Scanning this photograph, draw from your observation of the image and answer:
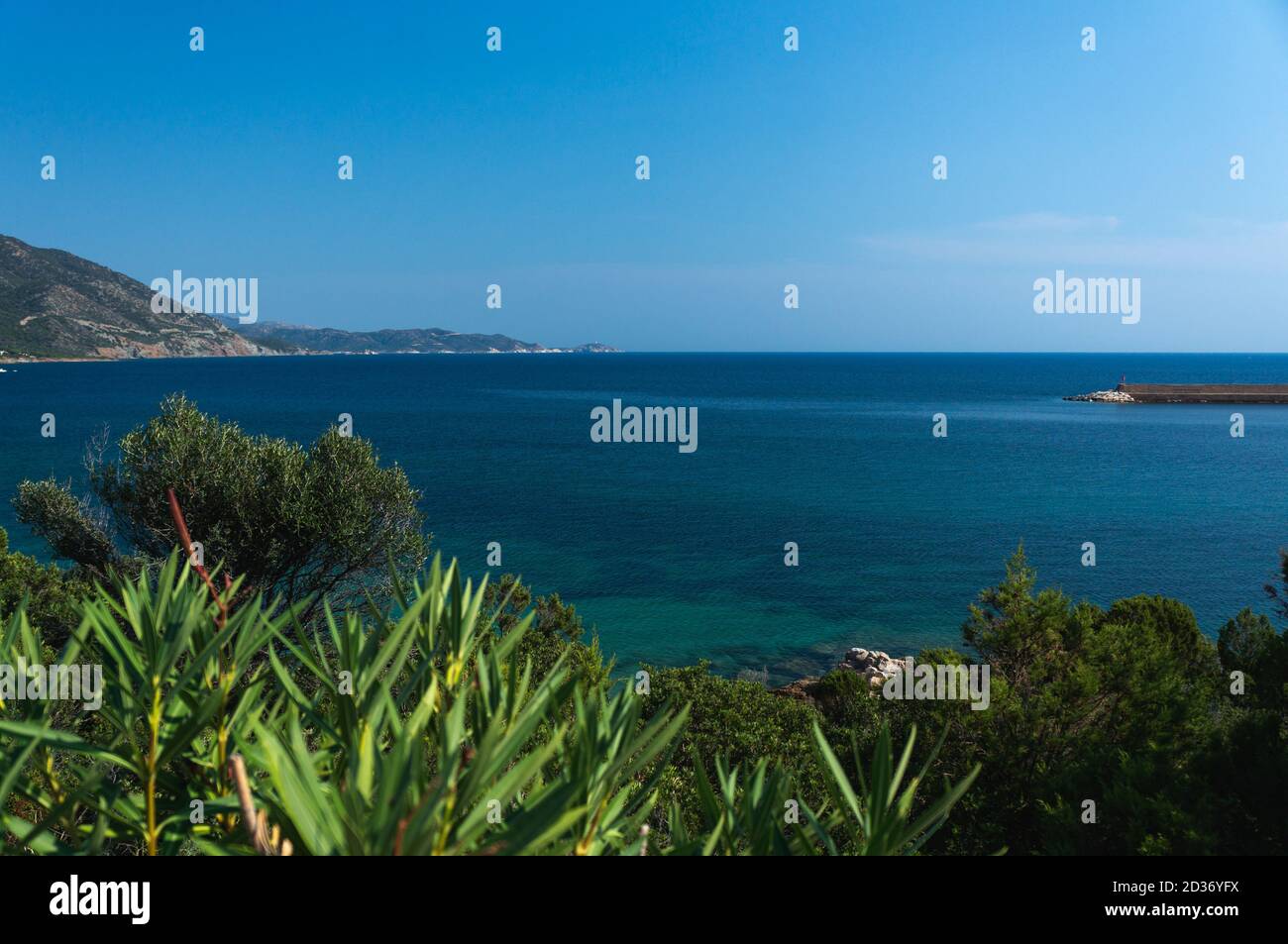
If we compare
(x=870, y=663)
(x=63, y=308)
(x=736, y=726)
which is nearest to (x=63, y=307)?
(x=63, y=308)

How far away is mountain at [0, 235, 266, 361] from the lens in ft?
526

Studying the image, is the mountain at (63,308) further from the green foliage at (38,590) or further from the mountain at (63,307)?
the green foliage at (38,590)

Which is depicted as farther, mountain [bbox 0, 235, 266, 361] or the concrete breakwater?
mountain [bbox 0, 235, 266, 361]

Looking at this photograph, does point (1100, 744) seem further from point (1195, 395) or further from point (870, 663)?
point (1195, 395)

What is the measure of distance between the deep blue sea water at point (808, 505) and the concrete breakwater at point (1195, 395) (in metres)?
6.97

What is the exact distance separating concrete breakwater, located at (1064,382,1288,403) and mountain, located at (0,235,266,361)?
171846 mm

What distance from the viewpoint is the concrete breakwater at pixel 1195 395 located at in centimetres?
10550

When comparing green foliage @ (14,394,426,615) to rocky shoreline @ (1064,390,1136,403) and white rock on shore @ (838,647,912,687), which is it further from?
rocky shoreline @ (1064,390,1136,403)

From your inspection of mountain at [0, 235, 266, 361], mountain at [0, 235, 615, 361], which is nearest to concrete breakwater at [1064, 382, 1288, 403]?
mountain at [0, 235, 266, 361]

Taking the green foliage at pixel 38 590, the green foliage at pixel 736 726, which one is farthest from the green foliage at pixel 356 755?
the green foliage at pixel 38 590

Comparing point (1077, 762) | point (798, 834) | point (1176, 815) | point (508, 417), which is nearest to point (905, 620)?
point (1077, 762)

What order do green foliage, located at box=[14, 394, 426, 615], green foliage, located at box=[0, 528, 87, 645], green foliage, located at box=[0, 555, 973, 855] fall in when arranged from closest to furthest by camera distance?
1. green foliage, located at box=[0, 555, 973, 855]
2. green foliage, located at box=[0, 528, 87, 645]
3. green foliage, located at box=[14, 394, 426, 615]

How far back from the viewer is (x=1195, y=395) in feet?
353
